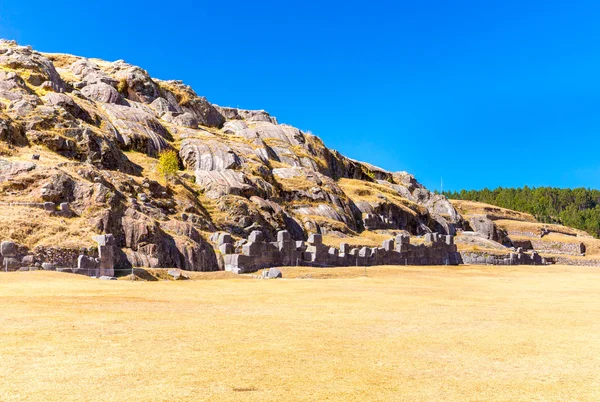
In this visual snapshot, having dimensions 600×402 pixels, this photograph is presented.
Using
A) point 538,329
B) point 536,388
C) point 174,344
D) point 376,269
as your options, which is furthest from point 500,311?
point 376,269

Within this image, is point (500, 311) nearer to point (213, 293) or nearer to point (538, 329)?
point (538, 329)

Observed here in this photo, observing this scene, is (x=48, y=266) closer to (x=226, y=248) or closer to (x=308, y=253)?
(x=226, y=248)

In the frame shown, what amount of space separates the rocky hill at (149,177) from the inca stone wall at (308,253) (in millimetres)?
2207

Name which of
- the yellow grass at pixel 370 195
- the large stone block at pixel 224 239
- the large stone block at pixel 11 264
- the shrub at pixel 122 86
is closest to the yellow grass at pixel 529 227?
the yellow grass at pixel 370 195

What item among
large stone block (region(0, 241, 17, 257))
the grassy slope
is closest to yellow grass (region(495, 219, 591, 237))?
the grassy slope

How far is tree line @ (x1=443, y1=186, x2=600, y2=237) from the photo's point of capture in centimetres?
16050

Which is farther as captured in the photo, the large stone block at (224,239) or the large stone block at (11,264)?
the large stone block at (224,239)

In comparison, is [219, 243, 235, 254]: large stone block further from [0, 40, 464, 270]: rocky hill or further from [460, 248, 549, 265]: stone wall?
[460, 248, 549, 265]: stone wall

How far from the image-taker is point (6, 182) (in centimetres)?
3481

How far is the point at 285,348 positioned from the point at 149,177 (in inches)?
1798

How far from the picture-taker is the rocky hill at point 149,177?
33.6 metres

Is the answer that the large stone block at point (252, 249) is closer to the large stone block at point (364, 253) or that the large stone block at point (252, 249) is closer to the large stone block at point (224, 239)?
the large stone block at point (224, 239)

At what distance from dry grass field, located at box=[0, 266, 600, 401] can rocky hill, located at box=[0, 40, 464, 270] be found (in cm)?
1381

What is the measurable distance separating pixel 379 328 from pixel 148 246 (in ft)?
75.2
